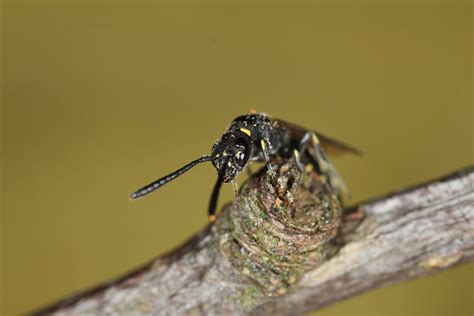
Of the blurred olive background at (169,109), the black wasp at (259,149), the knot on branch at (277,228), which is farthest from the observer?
the blurred olive background at (169,109)

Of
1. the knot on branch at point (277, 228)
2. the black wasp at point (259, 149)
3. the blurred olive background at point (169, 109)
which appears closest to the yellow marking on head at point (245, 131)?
the black wasp at point (259, 149)

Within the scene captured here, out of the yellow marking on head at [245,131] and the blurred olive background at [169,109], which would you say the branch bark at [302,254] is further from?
the blurred olive background at [169,109]

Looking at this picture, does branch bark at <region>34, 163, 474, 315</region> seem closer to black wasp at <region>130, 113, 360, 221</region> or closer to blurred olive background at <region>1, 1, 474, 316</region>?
black wasp at <region>130, 113, 360, 221</region>

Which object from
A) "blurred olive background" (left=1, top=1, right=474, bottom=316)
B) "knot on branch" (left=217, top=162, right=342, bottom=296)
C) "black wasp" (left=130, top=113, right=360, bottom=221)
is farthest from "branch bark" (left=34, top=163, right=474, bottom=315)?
"blurred olive background" (left=1, top=1, right=474, bottom=316)

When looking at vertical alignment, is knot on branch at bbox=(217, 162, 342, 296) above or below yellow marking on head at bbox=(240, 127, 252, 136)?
below

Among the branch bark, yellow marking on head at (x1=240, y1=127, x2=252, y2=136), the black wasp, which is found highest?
yellow marking on head at (x1=240, y1=127, x2=252, y2=136)

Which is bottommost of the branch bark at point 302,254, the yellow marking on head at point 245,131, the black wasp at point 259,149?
the branch bark at point 302,254

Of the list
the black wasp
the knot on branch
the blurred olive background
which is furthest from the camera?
the blurred olive background

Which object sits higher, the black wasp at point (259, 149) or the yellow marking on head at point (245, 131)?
the yellow marking on head at point (245, 131)
